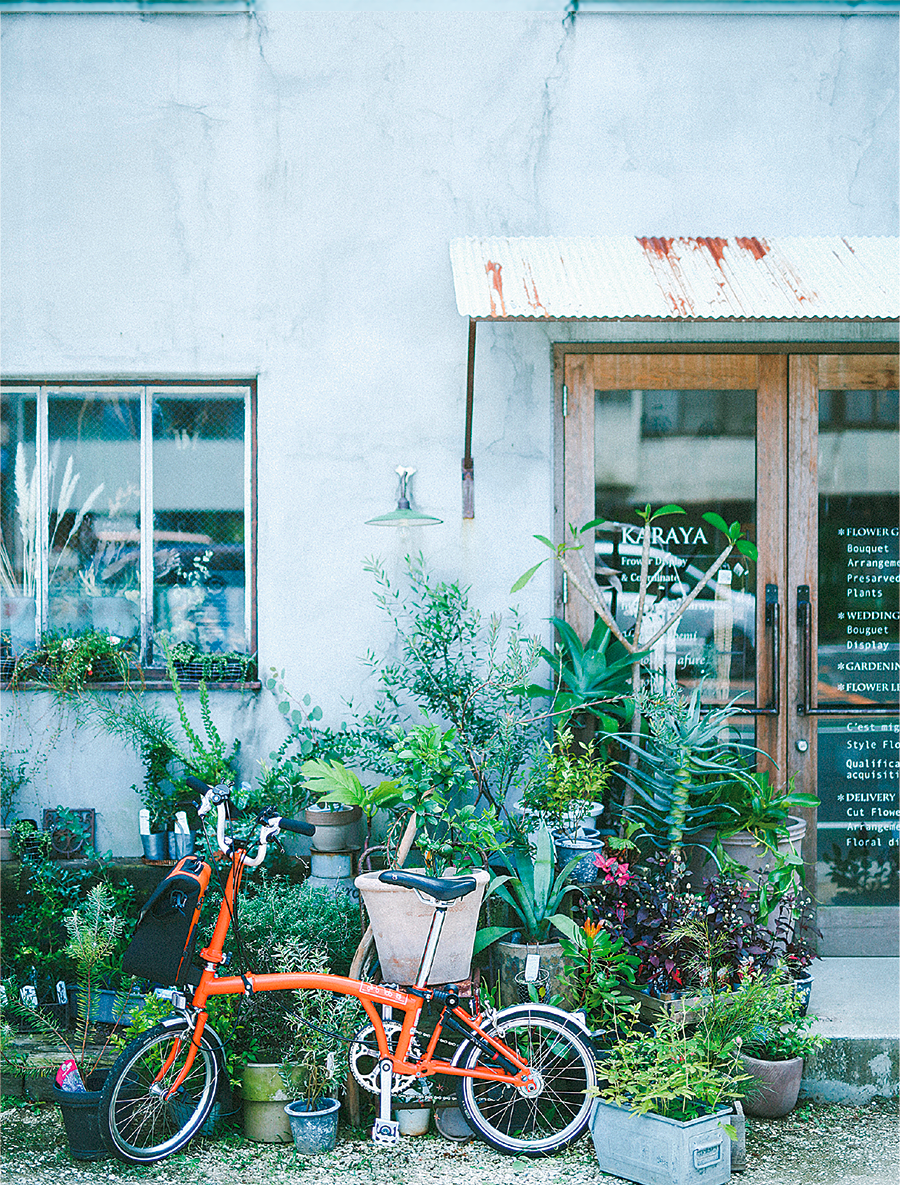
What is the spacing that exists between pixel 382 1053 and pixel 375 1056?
72mm

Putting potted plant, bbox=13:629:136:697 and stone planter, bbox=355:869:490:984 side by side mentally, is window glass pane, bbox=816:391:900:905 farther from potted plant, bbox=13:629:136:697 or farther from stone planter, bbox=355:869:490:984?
potted plant, bbox=13:629:136:697

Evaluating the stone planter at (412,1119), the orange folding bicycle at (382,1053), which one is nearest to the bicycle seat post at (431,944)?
the orange folding bicycle at (382,1053)

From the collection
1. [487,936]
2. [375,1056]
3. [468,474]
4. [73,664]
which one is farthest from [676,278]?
[375,1056]

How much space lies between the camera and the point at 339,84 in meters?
5.38

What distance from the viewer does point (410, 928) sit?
4055 mm

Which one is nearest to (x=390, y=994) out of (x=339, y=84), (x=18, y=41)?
(x=339, y=84)

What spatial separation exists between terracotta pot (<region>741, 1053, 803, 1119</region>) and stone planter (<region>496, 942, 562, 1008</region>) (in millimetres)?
813

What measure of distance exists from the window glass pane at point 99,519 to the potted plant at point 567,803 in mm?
2336

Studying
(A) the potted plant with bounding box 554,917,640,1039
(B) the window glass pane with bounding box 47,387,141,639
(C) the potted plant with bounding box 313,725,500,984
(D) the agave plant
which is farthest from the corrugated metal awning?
(A) the potted plant with bounding box 554,917,640,1039

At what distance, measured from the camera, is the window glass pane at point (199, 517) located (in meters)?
5.51

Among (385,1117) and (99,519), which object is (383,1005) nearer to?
(385,1117)

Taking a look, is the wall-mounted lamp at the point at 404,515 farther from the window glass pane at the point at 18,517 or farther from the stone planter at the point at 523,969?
the stone planter at the point at 523,969

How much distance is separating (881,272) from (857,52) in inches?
57.2

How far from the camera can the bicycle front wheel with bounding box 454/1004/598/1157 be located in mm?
3941
